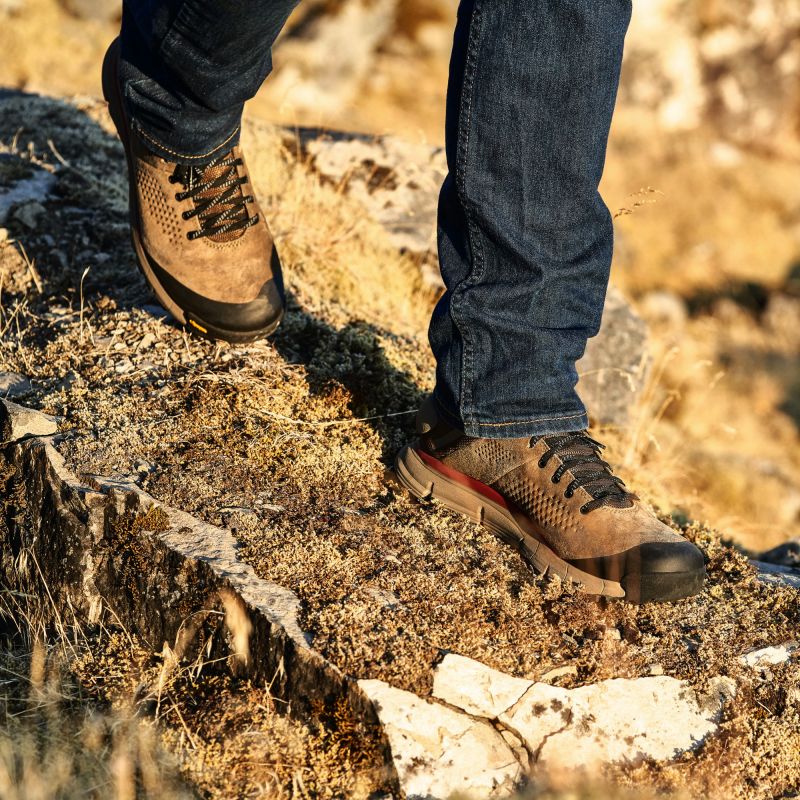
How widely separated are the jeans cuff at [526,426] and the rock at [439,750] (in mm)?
620

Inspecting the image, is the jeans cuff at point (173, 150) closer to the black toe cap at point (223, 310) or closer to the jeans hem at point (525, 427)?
the black toe cap at point (223, 310)

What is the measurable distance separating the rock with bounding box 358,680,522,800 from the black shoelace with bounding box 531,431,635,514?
23.0 inches

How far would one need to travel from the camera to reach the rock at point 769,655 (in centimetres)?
209

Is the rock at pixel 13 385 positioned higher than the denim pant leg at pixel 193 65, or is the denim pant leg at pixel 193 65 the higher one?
the denim pant leg at pixel 193 65

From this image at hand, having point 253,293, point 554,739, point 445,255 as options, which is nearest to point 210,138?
point 253,293

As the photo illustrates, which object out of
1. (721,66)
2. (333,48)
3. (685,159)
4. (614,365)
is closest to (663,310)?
(685,159)

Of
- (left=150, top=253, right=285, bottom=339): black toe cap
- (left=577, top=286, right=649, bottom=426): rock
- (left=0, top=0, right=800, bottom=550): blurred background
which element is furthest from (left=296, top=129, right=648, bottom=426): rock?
(left=150, top=253, right=285, bottom=339): black toe cap

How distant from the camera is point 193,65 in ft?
6.59

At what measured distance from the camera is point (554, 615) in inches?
80.8

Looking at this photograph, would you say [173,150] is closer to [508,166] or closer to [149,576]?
[508,166]

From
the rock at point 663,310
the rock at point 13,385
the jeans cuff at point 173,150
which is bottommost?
the rock at point 663,310

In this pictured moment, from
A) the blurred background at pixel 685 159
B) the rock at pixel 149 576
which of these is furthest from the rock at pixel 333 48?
the rock at pixel 149 576

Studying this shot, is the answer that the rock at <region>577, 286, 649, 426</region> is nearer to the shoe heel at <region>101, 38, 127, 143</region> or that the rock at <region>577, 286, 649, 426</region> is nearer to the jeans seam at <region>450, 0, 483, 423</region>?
the jeans seam at <region>450, 0, 483, 423</region>

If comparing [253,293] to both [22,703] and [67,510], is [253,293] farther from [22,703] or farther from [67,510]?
[22,703]
